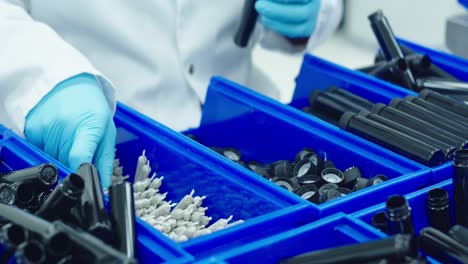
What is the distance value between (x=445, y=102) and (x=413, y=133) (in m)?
0.10

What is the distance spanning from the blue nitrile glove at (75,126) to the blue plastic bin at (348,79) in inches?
13.3

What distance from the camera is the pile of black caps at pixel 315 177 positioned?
0.89 meters

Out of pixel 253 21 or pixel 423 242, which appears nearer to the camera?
pixel 423 242

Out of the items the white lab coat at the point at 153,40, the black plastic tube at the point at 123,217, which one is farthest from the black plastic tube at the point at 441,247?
the white lab coat at the point at 153,40

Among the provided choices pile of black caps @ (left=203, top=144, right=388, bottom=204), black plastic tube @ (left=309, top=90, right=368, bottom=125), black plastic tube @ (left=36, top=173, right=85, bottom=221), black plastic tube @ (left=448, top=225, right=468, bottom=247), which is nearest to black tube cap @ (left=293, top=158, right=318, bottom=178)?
pile of black caps @ (left=203, top=144, right=388, bottom=204)

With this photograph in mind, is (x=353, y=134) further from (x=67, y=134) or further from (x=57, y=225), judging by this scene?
(x=57, y=225)

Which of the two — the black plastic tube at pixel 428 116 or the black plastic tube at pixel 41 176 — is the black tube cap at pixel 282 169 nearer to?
the black plastic tube at pixel 428 116

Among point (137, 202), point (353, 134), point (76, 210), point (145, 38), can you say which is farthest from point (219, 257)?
point (145, 38)

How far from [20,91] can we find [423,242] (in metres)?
0.52

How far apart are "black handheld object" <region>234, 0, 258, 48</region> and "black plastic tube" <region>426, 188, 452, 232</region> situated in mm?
509

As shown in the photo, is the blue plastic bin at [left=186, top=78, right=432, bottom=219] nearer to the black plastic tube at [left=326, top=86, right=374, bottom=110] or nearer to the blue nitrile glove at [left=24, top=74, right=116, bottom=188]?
the black plastic tube at [left=326, top=86, right=374, bottom=110]

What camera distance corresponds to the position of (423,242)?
73 cm

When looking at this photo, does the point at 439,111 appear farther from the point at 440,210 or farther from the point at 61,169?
the point at 61,169

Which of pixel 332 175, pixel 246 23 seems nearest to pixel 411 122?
pixel 332 175
